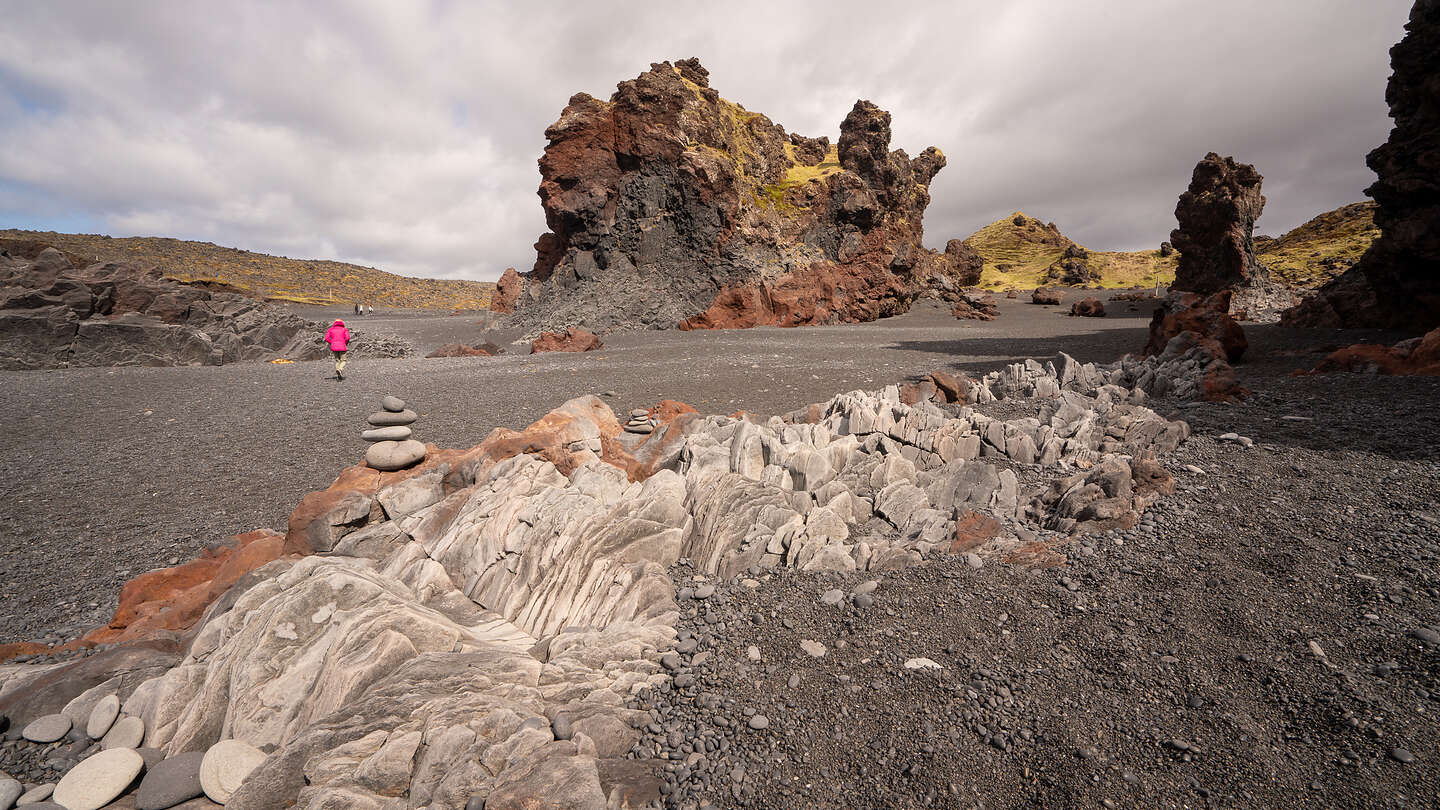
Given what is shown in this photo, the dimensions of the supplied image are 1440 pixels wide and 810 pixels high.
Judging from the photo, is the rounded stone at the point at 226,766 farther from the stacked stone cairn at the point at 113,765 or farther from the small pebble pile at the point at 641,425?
the small pebble pile at the point at 641,425

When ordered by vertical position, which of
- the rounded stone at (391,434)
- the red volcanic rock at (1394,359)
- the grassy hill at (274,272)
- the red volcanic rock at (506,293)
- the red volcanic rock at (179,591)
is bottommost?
the red volcanic rock at (179,591)

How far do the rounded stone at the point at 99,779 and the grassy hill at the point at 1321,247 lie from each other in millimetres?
53852

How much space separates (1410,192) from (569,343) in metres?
29.2

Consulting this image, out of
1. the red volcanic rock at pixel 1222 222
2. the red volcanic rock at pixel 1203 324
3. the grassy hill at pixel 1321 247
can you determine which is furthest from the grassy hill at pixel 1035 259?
the red volcanic rock at pixel 1203 324

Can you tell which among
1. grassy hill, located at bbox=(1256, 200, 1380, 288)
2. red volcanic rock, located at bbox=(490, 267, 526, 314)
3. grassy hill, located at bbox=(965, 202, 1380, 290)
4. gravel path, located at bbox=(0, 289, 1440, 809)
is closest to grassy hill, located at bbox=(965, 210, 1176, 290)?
grassy hill, located at bbox=(965, 202, 1380, 290)

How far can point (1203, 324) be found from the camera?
14656 mm

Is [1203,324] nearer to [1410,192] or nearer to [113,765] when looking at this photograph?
[1410,192]

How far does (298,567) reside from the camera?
15.6 ft

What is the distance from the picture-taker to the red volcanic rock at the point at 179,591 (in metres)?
5.22

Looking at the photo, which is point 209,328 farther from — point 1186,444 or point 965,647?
point 1186,444

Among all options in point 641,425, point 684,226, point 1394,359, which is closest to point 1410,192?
point 1394,359

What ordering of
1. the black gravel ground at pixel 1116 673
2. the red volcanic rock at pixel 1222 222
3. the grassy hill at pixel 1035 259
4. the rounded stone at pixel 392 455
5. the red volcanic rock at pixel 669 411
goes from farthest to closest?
the grassy hill at pixel 1035 259, the red volcanic rock at pixel 1222 222, the red volcanic rock at pixel 669 411, the rounded stone at pixel 392 455, the black gravel ground at pixel 1116 673

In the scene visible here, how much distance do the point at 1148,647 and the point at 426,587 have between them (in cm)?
633

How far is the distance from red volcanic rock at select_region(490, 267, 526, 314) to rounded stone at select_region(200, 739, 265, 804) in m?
43.4
